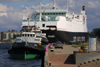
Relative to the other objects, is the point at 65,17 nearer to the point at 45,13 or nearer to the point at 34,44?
the point at 45,13

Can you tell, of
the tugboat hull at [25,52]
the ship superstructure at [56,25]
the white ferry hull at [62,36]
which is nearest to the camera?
the tugboat hull at [25,52]

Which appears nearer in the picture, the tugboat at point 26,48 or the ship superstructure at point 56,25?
the tugboat at point 26,48

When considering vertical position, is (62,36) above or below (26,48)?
above

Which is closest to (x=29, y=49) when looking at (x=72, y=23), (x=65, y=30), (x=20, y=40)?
(x=20, y=40)

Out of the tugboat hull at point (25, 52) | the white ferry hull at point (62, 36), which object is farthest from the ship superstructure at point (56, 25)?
the tugboat hull at point (25, 52)

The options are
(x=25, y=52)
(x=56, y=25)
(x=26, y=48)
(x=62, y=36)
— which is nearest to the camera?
(x=26, y=48)

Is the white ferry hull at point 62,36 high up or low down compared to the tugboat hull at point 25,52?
up

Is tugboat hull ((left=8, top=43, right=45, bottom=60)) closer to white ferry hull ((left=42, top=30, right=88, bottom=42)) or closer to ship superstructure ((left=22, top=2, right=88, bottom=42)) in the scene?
ship superstructure ((left=22, top=2, right=88, bottom=42))

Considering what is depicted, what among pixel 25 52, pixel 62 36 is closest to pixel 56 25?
pixel 62 36

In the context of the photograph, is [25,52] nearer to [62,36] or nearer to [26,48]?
[26,48]

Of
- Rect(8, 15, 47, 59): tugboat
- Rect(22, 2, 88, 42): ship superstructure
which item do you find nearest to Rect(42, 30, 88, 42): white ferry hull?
Rect(22, 2, 88, 42): ship superstructure

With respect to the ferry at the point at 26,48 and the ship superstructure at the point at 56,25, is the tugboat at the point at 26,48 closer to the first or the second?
the ferry at the point at 26,48

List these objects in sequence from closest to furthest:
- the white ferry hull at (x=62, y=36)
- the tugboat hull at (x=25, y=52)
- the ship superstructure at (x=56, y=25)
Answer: the tugboat hull at (x=25, y=52) → the white ferry hull at (x=62, y=36) → the ship superstructure at (x=56, y=25)

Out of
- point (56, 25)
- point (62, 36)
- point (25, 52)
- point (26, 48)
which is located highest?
point (56, 25)
